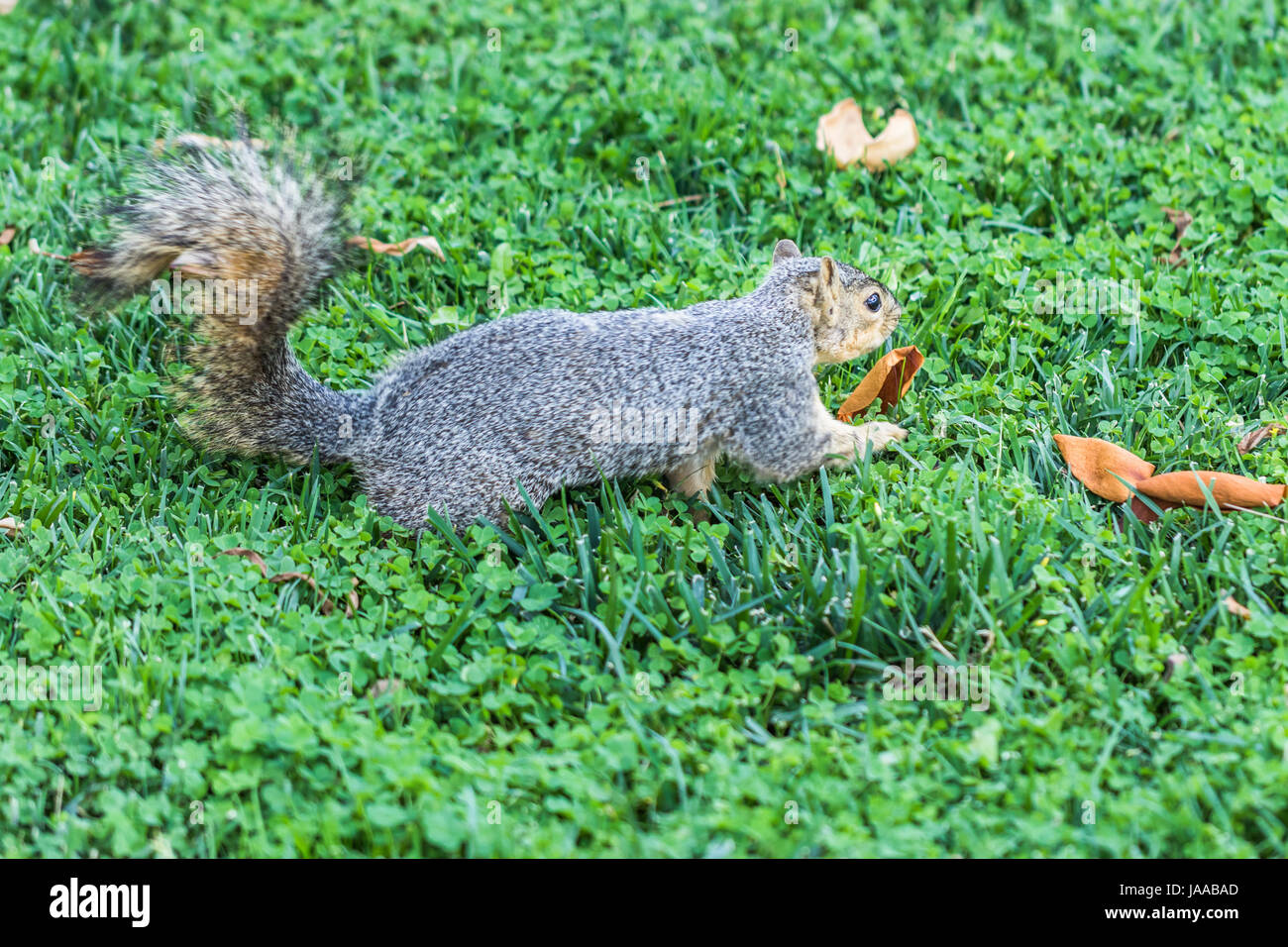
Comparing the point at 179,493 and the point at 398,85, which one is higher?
the point at 398,85

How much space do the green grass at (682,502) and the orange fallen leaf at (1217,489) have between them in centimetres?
10

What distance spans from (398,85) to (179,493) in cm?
253

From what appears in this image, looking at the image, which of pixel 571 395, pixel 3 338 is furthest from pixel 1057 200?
pixel 3 338

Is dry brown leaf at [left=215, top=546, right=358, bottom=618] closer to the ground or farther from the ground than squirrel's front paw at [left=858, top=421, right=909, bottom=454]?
closer to the ground

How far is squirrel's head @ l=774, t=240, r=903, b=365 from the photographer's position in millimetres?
3562

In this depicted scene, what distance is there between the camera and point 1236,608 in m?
2.84

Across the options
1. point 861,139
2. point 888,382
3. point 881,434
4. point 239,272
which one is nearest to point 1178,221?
point 861,139

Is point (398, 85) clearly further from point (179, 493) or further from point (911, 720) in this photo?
point (911, 720)

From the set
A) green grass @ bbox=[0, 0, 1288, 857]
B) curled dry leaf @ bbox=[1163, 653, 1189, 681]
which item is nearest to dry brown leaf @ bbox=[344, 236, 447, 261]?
green grass @ bbox=[0, 0, 1288, 857]

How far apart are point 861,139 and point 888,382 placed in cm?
145

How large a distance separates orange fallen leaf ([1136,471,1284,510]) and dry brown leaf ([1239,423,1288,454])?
0.72 feet

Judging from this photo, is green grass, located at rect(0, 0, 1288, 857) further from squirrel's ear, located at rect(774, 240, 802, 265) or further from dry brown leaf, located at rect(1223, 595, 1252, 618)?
squirrel's ear, located at rect(774, 240, 802, 265)

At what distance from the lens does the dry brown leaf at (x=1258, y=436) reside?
11.1 feet
